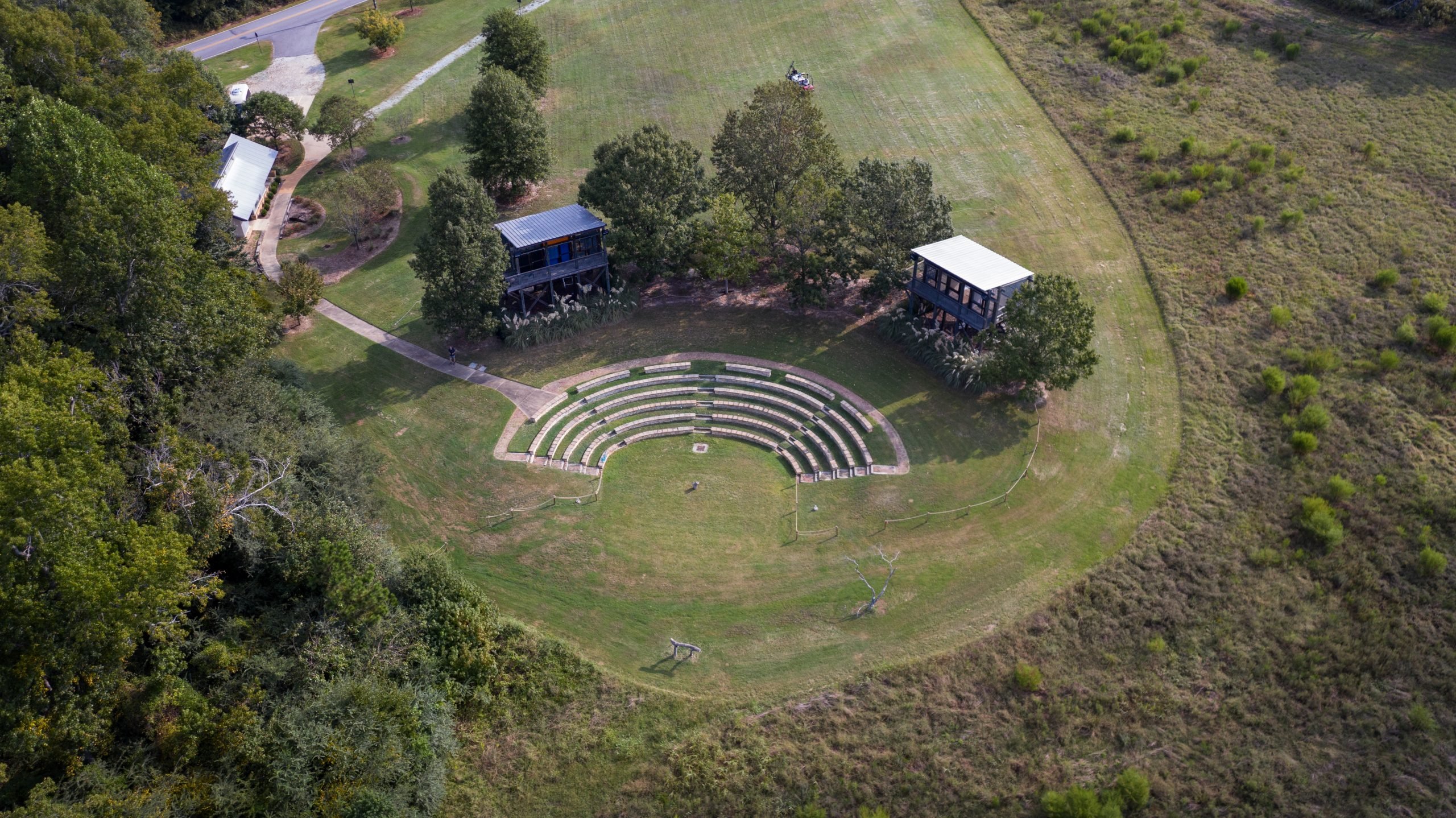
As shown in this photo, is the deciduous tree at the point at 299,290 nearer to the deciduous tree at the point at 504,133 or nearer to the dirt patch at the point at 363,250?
the dirt patch at the point at 363,250

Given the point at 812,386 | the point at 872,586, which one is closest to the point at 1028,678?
the point at 872,586

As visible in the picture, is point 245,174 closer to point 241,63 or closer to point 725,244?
point 241,63

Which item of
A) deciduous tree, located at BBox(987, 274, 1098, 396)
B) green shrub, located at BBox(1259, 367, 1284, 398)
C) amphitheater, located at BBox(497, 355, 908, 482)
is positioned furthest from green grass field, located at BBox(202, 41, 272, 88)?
green shrub, located at BBox(1259, 367, 1284, 398)

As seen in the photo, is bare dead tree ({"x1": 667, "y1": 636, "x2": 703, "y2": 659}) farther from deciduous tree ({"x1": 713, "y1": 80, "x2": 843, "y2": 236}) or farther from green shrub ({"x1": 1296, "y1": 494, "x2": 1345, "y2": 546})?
green shrub ({"x1": 1296, "y1": 494, "x2": 1345, "y2": 546})

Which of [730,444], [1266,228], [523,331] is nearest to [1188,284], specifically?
[1266,228]

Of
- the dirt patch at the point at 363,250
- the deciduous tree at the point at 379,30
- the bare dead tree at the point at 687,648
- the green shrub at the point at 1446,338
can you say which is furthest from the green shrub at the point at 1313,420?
the deciduous tree at the point at 379,30

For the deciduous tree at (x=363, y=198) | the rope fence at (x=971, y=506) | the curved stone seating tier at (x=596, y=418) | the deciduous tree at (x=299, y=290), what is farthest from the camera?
the deciduous tree at (x=363, y=198)

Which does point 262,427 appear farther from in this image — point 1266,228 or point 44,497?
point 1266,228
